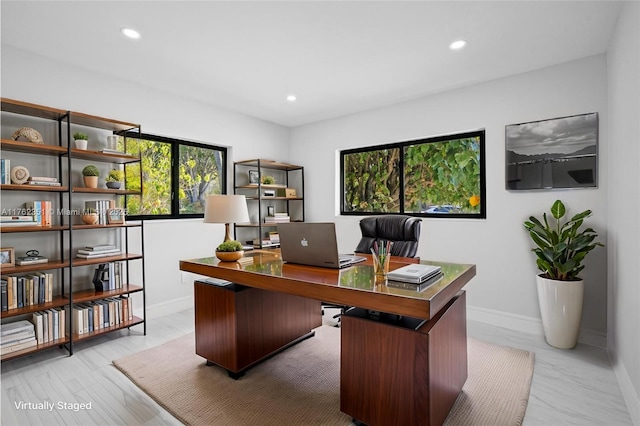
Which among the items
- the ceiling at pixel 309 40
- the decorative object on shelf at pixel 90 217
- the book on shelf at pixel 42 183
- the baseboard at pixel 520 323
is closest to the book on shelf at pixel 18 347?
the decorative object on shelf at pixel 90 217

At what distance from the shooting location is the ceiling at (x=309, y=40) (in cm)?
213

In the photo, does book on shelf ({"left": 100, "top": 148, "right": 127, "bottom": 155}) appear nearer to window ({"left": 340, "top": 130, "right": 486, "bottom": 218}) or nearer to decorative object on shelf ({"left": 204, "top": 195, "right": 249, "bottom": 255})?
decorative object on shelf ({"left": 204, "top": 195, "right": 249, "bottom": 255})

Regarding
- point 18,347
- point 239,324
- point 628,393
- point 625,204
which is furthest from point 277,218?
point 628,393

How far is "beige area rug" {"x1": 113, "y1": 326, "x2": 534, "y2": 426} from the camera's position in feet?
5.94

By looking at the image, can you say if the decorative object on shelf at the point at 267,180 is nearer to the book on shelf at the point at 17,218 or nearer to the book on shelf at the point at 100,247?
the book on shelf at the point at 100,247

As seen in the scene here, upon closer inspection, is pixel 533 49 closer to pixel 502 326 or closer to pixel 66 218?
pixel 502 326

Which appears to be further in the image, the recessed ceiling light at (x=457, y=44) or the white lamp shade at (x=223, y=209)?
the recessed ceiling light at (x=457, y=44)

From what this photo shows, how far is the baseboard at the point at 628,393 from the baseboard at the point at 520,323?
0.52 m

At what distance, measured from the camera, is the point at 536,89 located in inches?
120

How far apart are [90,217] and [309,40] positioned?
235 cm

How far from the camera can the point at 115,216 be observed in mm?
2994

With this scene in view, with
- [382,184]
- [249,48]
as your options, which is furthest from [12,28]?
[382,184]

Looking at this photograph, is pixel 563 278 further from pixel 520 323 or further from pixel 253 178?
pixel 253 178

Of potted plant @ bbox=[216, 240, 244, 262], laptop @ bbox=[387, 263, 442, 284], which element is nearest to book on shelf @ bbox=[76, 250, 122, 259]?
potted plant @ bbox=[216, 240, 244, 262]
